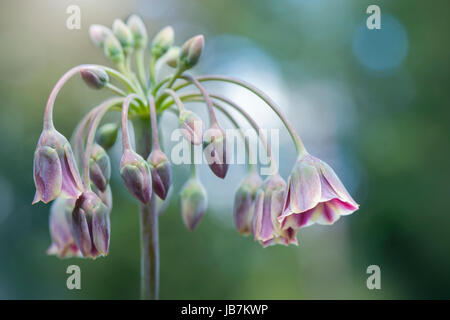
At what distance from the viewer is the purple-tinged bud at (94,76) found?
5.65ft

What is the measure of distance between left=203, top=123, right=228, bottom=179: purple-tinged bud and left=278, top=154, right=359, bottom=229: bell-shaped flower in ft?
0.82

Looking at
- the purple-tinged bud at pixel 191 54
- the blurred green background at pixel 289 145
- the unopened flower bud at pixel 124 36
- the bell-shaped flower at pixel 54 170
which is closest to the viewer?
the bell-shaped flower at pixel 54 170

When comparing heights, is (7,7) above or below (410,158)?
above

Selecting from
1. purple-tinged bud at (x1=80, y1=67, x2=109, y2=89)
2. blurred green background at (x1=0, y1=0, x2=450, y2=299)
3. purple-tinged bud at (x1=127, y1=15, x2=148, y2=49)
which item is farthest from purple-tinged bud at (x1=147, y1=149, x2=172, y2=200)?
blurred green background at (x1=0, y1=0, x2=450, y2=299)

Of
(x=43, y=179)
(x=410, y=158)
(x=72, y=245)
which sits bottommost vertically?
(x=72, y=245)

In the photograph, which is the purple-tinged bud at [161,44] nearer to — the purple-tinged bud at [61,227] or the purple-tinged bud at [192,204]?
the purple-tinged bud at [192,204]

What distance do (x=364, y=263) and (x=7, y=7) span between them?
30.4 feet

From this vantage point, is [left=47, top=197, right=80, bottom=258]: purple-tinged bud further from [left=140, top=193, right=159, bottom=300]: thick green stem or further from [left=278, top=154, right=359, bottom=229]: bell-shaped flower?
[left=278, top=154, right=359, bottom=229]: bell-shaped flower

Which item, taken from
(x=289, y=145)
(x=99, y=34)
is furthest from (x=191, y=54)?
(x=289, y=145)

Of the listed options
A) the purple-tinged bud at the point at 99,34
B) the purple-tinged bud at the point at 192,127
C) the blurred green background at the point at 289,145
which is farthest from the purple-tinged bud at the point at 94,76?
the blurred green background at the point at 289,145
